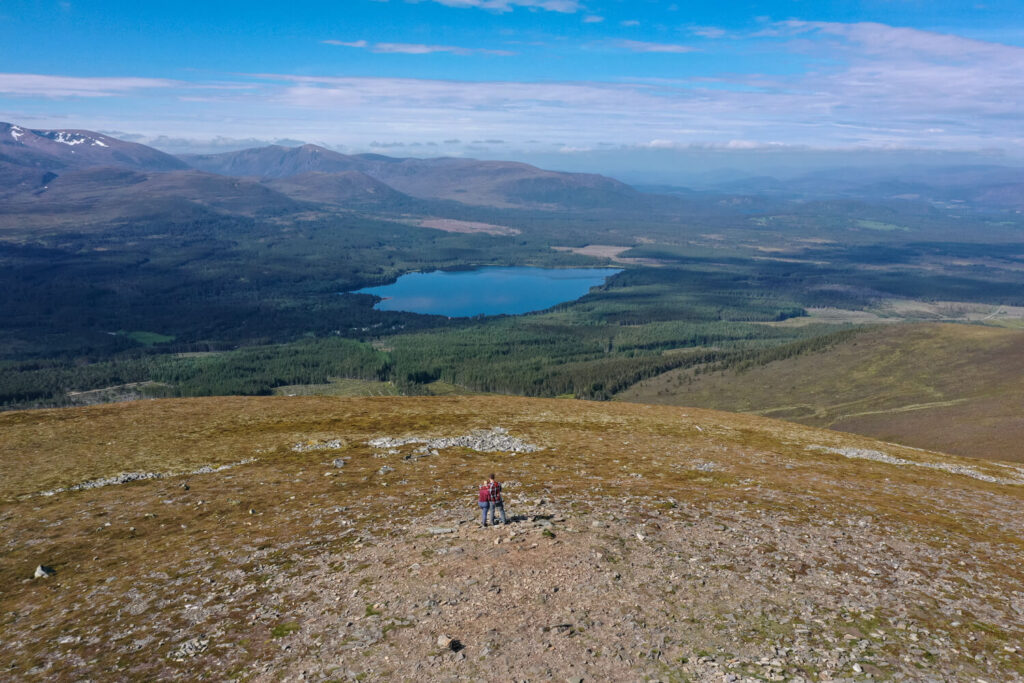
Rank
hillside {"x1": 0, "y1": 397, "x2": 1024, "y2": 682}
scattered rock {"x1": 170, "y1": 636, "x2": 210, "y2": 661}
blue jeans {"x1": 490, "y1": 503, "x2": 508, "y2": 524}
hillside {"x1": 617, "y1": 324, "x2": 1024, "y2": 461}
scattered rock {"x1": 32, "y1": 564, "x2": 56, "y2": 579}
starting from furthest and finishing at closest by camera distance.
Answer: hillside {"x1": 617, "y1": 324, "x2": 1024, "y2": 461}, blue jeans {"x1": 490, "y1": 503, "x2": 508, "y2": 524}, scattered rock {"x1": 32, "y1": 564, "x2": 56, "y2": 579}, scattered rock {"x1": 170, "y1": 636, "x2": 210, "y2": 661}, hillside {"x1": 0, "y1": 397, "x2": 1024, "y2": 682}

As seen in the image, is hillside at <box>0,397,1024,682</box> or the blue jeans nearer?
hillside at <box>0,397,1024,682</box>

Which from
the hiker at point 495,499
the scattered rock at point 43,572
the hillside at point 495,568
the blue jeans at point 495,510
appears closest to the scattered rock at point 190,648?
the hillside at point 495,568

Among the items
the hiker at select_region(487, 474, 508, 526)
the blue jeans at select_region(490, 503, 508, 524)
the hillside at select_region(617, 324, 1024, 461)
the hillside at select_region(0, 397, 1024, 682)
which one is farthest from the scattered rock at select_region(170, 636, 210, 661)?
the hillside at select_region(617, 324, 1024, 461)

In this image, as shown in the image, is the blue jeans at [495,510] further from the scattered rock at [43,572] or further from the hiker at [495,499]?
the scattered rock at [43,572]

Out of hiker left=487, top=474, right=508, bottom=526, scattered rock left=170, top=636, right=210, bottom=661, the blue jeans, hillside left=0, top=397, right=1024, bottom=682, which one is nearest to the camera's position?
hillside left=0, top=397, right=1024, bottom=682

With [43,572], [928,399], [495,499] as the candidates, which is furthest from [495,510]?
[928,399]

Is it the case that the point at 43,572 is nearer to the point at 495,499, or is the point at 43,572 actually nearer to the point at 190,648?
the point at 190,648

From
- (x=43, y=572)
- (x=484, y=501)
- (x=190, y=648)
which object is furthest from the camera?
(x=484, y=501)

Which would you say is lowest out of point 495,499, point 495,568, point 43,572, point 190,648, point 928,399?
point 928,399

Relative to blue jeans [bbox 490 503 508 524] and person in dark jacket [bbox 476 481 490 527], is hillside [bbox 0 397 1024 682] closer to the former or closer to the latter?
person in dark jacket [bbox 476 481 490 527]
